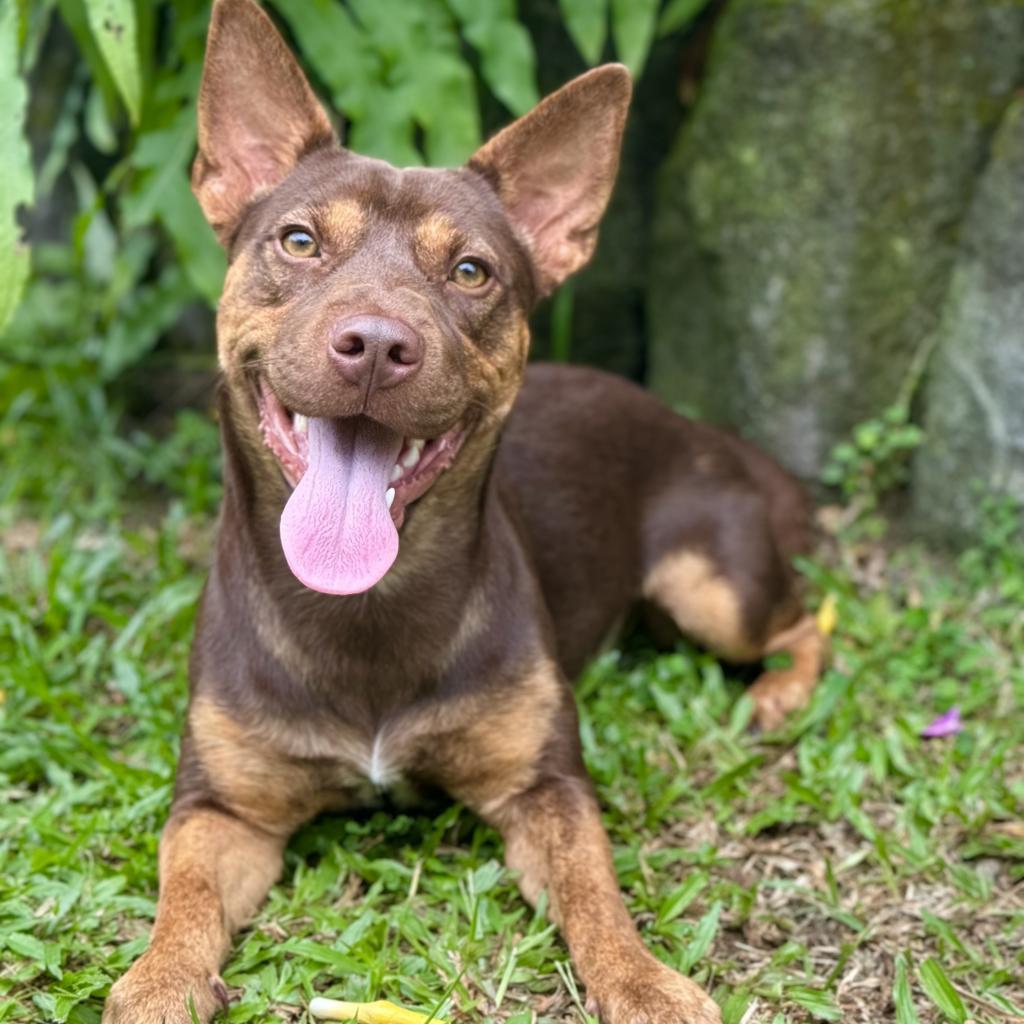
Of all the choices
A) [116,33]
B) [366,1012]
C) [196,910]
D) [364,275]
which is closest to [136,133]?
[116,33]

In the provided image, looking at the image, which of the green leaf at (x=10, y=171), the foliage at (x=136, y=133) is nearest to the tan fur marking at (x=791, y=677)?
the foliage at (x=136, y=133)

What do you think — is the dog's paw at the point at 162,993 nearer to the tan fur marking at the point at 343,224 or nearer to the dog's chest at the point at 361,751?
the dog's chest at the point at 361,751

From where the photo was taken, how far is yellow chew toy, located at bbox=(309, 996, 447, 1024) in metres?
3.35

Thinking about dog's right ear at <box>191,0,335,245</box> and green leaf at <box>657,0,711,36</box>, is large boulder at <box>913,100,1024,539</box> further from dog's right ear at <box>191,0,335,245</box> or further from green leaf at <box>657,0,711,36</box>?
dog's right ear at <box>191,0,335,245</box>

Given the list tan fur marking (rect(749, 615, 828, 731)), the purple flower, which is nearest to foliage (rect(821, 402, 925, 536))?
tan fur marking (rect(749, 615, 828, 731))

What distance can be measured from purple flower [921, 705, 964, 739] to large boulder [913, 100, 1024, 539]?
1165 millimetres

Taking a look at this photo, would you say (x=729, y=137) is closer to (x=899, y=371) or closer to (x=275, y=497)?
(x=899, y=371)

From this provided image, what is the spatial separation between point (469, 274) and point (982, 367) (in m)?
2.79

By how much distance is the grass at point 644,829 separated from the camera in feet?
11.8

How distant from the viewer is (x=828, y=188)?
602cm

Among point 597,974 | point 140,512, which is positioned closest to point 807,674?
point 597,974

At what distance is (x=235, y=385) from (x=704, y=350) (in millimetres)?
3344

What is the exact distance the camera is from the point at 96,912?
3791 mm

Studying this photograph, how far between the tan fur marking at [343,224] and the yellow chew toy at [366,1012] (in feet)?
6.24
